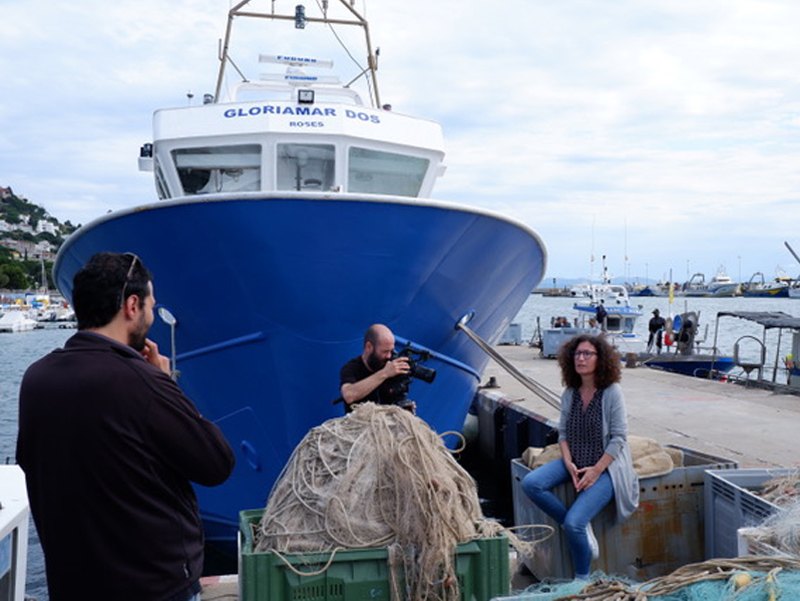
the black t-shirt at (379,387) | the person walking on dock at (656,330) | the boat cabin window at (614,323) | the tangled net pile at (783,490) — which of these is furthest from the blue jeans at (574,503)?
the boat cabin window at (614,323)

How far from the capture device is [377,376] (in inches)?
187

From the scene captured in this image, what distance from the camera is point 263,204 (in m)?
6.14

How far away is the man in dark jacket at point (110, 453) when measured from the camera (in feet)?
7.27

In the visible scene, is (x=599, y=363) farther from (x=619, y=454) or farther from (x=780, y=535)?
(x=780, y=535)

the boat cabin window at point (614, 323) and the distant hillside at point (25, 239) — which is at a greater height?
the distant hillside at point (25, 239)

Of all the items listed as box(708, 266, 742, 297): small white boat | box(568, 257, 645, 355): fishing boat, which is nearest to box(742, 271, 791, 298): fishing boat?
box(708, 266, 742, 297): small white boat

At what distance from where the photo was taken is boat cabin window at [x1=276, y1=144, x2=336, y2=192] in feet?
25.5

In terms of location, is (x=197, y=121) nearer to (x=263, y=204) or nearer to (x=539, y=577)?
(x=263, y=204)

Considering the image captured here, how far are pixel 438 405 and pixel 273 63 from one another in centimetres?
497

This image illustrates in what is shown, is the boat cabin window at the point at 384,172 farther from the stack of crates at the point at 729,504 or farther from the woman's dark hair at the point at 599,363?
the stack of crates at the point at 729,504

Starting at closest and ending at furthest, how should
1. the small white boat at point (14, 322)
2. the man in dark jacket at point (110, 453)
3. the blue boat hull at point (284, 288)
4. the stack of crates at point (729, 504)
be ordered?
the man in dark jacket at point (110, 453)
the stack of crates at point (729, 504)
the blue boat hull at point (284, 288)
the small white boat at point (14, 322)

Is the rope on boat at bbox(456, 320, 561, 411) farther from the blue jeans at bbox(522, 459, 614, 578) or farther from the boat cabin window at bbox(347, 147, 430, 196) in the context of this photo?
the blue jeans at bbox(522, 459, 614, 578)

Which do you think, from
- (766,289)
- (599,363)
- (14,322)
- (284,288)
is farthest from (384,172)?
(766,289)

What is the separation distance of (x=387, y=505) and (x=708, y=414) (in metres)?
10.2
